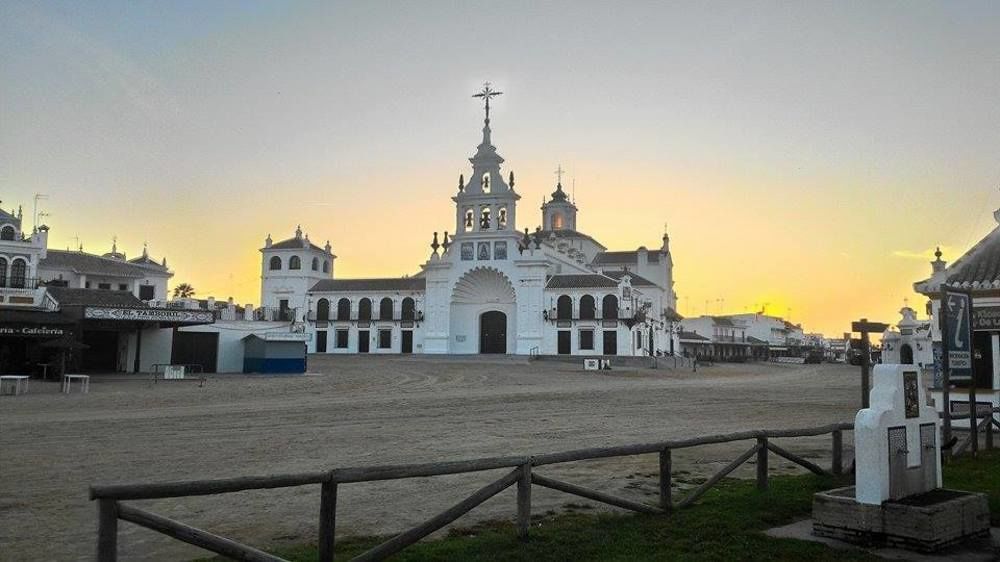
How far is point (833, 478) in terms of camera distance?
10.5 meters

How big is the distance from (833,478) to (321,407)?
48.7ft

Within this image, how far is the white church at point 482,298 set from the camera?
64.1m

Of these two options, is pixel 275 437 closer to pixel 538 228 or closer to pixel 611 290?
pixel 611 290

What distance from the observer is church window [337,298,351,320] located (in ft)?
238

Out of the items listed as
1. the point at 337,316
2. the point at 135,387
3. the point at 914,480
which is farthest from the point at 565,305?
the point at 914,480

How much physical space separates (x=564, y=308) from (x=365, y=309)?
1877 centimetres

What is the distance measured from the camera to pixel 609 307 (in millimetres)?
63469

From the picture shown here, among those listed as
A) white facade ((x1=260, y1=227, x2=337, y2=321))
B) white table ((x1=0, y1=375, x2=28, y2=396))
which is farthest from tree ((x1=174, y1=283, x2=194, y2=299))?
white table ((x1=0, y1=375, x2=28, y2=396))

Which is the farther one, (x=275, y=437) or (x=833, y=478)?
(x=275, y=437)

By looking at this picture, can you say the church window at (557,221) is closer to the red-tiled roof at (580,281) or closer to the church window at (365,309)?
the red-tiled roof at (580,281)

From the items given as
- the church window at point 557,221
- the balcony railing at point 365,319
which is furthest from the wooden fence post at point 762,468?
the church window at point 557,221

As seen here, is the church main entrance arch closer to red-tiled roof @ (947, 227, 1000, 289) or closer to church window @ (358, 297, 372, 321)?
church window @ (358, 297, 372, 321)

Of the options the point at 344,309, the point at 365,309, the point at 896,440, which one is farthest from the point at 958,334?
the point at 344,309

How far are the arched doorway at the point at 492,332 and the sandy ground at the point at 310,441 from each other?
36.1m
